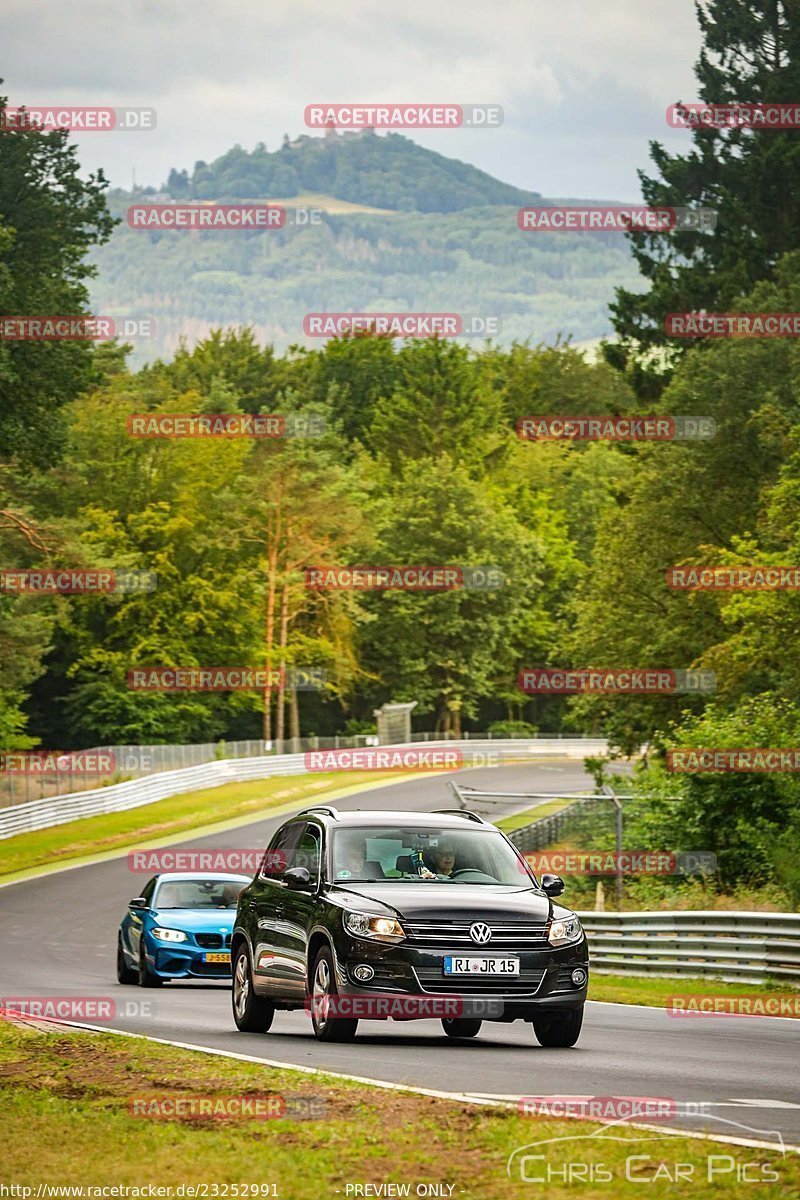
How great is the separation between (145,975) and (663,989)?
6.17 m

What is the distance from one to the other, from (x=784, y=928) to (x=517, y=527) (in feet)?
279

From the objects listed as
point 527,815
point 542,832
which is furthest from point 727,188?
point 542,832

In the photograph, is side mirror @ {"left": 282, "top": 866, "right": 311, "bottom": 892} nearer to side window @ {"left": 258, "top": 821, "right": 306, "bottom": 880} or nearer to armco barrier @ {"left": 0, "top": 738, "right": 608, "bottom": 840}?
side window @ {"left": 258, "top": 821, "right": 306, "bottom": 880}

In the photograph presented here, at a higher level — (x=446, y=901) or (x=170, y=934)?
(x=446, y=901)

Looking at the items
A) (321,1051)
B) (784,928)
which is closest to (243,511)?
(784,928)

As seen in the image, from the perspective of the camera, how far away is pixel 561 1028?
13.9 m

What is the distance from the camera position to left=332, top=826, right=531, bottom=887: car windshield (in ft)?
47.1

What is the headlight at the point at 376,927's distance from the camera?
13.3 metres

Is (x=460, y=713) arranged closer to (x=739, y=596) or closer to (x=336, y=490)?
(x=336, y=490)

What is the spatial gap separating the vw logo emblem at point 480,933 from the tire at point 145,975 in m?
10.1

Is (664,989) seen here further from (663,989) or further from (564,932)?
(564,932)

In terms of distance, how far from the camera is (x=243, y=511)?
304 feet

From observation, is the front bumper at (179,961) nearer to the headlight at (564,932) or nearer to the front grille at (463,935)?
the headlight at (564,932)

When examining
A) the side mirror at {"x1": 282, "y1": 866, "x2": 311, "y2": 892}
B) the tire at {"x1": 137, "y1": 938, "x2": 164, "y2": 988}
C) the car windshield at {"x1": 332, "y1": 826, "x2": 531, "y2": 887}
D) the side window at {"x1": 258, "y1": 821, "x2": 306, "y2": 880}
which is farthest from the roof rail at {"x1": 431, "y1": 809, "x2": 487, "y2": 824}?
the tire at {"x1": 137, "y1": 938, "x2": 164, "y2": 988}
